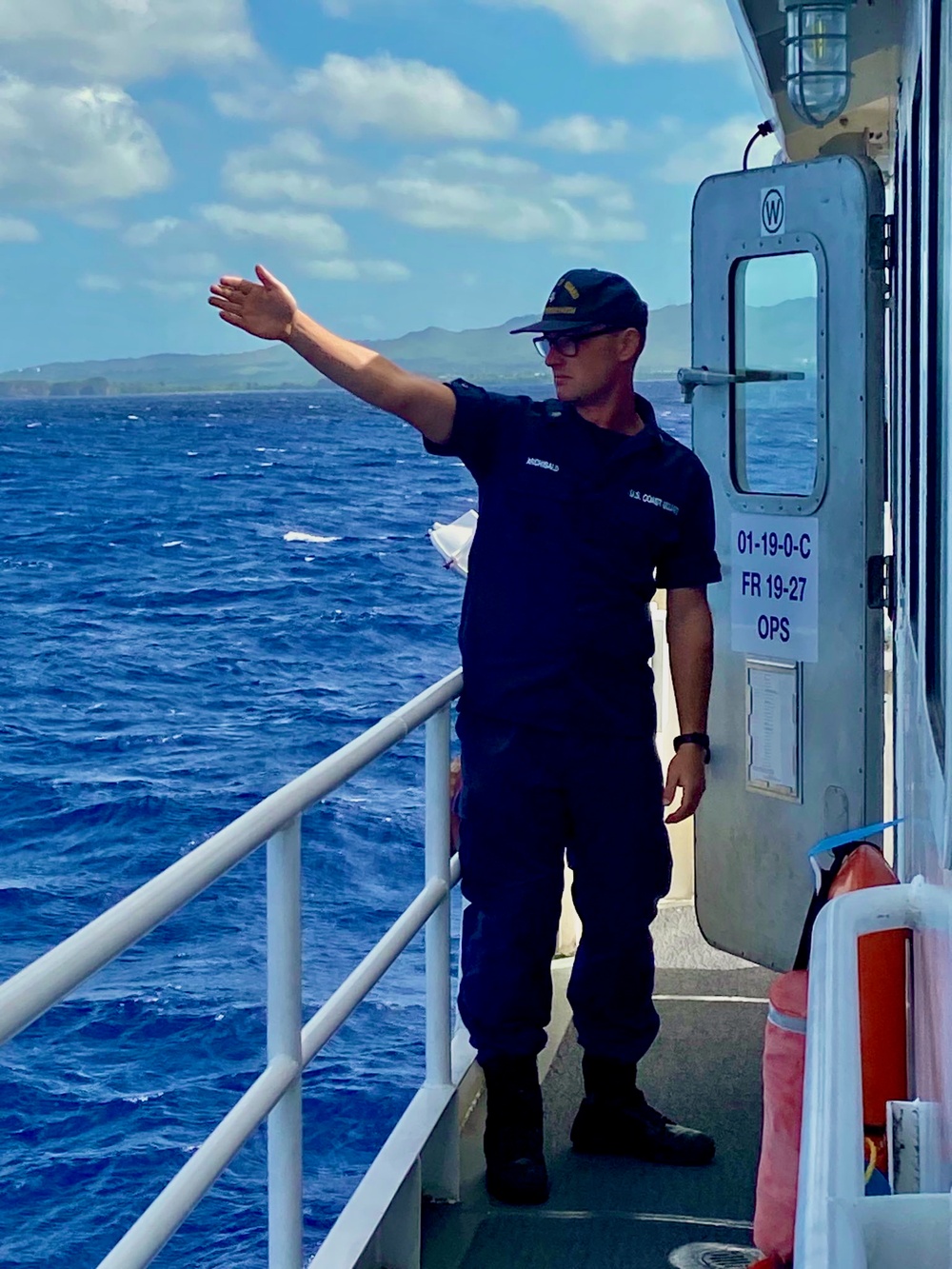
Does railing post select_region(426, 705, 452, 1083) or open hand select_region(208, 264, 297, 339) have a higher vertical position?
open hand select_region(208, 264, 297, 339)

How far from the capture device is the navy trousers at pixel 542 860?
8.64ft

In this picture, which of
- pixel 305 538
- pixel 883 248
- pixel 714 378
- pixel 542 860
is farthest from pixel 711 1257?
pixel 305 538

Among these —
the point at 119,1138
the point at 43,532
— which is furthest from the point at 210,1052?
the point at 43,532

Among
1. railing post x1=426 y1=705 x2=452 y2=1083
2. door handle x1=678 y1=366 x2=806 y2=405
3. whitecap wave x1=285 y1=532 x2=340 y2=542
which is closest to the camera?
railing post x1=426 y1=705 x2=452 y2=1083

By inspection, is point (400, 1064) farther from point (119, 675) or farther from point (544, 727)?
point (119, 675)

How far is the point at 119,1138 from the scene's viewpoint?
1388 cm

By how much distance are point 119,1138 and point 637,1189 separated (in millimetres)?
12120

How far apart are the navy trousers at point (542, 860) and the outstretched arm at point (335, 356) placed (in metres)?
0.50

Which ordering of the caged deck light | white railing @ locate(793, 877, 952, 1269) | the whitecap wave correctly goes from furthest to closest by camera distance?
the whitecap wave → the caged deck light → white railing @ locate(793, 877, 952, 1269)

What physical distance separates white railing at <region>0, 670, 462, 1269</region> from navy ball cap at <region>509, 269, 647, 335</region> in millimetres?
588

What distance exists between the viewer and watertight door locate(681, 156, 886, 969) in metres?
3.10

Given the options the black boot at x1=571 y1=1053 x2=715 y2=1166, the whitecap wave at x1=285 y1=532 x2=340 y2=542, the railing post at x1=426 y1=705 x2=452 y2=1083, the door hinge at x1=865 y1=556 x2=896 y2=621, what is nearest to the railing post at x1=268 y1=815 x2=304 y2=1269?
the railing post at x1=426 y1=705 x2=452 y2=1083

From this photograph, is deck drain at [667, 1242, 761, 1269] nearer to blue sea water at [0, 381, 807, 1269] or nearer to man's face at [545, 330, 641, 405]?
man's face at [545, 330, 641, 405]

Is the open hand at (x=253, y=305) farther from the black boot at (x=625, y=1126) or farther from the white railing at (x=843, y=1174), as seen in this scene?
the white railing at (x=843, y=1174)
